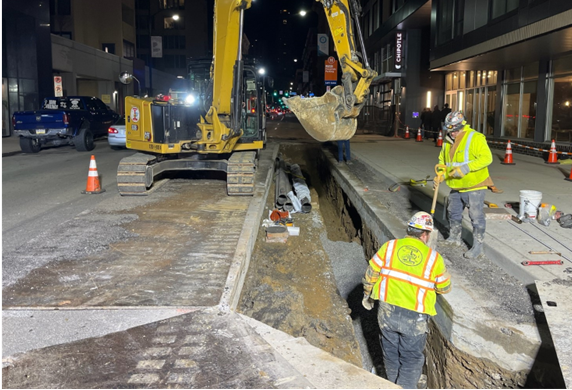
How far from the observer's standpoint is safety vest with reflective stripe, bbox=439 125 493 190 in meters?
6.10

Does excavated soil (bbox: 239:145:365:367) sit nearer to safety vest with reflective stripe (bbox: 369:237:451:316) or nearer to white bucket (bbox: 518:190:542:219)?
safety vest with reflective stripe (bbox: 369:237:451:316)

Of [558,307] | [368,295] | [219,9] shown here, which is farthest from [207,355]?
[219,9]

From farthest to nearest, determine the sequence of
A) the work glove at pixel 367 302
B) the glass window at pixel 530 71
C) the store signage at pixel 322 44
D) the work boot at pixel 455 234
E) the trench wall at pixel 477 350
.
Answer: the store signage at pixel 322 44 < the glass window at pixel 530 71 < the work boot at pixel 455 234 < the work glove at pixel 367 302 < the trench wall at pixel 477 350

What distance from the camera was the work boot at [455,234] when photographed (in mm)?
6973

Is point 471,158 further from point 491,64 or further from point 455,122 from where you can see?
point 491,64

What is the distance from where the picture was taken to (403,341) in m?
4.46

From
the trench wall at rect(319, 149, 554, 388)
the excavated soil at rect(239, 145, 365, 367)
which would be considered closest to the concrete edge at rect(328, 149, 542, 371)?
the trench wall at rect(319, 149, 554, 388)

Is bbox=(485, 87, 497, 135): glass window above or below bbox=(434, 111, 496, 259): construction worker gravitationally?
above

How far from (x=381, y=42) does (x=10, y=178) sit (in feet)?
122

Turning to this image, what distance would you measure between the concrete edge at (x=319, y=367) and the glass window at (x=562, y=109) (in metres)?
15.6

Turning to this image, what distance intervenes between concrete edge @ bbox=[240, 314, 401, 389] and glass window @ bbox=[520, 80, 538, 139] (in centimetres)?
1731

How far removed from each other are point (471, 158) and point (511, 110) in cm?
1593

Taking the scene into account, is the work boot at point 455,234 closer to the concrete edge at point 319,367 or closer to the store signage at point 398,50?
the concrete edge at point 319,367

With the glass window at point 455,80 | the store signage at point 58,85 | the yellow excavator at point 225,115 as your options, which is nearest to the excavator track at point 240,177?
the yellow excavator at point 225,115
